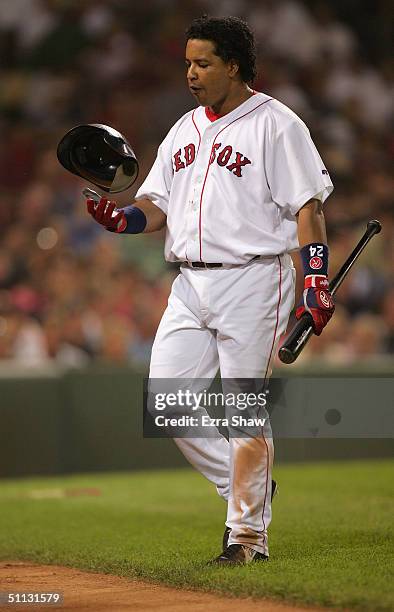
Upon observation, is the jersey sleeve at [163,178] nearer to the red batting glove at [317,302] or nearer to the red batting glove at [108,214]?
the red batting glove at [108,214]

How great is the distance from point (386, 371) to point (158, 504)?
3.08 m

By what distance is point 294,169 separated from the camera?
4.30 metres

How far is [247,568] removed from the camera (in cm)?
412

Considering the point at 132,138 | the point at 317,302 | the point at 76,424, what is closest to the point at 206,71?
the point at 317,302

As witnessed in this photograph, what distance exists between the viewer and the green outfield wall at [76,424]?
8.45 meters

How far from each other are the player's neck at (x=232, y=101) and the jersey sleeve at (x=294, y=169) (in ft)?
0.85

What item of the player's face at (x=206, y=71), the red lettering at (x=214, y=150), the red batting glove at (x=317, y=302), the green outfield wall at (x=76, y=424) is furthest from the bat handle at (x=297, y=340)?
the green outfield wall at (x=76, y=424)

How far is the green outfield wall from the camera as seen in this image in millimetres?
8453

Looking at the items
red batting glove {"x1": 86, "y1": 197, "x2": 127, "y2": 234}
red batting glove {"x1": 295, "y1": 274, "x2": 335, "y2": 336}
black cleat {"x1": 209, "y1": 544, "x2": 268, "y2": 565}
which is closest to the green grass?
black cleat {"x1": 209, "y1": 544, "x2": 268, "y2": 565}

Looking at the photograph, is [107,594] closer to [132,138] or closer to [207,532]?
[207,532]

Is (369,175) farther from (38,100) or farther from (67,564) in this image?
(67,564)

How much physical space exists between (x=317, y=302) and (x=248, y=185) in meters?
0.55

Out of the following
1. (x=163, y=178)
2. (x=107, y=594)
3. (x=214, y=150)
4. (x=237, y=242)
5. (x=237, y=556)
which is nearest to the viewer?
(x=107, y=594)

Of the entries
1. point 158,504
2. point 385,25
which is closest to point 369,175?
point 385,25
